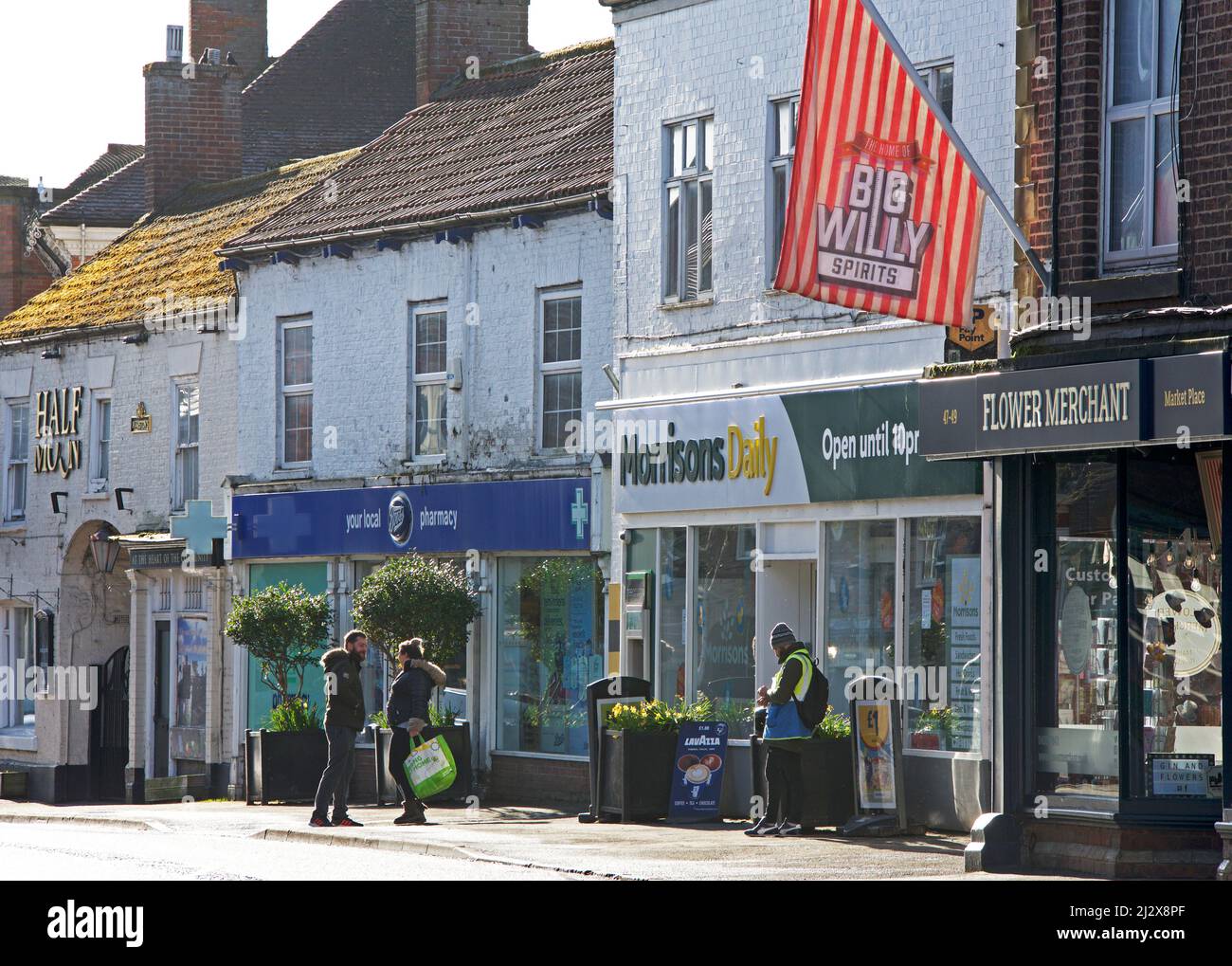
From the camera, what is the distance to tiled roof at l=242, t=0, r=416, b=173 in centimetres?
3588

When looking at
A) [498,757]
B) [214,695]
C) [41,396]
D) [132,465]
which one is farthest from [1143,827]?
[41,396]

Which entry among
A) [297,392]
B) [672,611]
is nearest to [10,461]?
[297,392]

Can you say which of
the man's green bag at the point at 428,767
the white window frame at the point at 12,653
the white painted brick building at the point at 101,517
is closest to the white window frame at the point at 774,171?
the man's green bag at the point at 428,767

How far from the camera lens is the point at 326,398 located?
81.3 feet

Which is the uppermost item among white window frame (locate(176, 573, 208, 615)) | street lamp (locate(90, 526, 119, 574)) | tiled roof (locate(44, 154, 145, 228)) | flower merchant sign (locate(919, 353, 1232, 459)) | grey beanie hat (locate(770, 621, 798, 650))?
tiled roof (locate(44, 154, 145, 228))

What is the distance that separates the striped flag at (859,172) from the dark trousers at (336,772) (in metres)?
6.58

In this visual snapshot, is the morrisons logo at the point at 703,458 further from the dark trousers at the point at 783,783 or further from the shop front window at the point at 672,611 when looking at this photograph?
the dark trousers at the point at 783,783

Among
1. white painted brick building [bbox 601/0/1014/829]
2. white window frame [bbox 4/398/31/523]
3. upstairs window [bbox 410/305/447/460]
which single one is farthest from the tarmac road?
white window frame [bbox 4/398/31/523]

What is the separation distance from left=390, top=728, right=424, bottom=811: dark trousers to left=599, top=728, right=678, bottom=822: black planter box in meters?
1.75

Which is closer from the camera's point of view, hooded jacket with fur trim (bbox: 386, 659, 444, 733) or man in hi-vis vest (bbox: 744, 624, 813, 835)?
man in hi-vis vest (bbox: 744, 624, 813, 835)

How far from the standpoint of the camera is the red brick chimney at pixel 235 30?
38.3 metres

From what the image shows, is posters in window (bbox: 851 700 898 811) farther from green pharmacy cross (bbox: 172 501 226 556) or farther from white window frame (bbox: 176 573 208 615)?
white window frame (bbox: 176 573 208 615)

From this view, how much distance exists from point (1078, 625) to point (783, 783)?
10.4 feet

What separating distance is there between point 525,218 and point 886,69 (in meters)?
7.72
